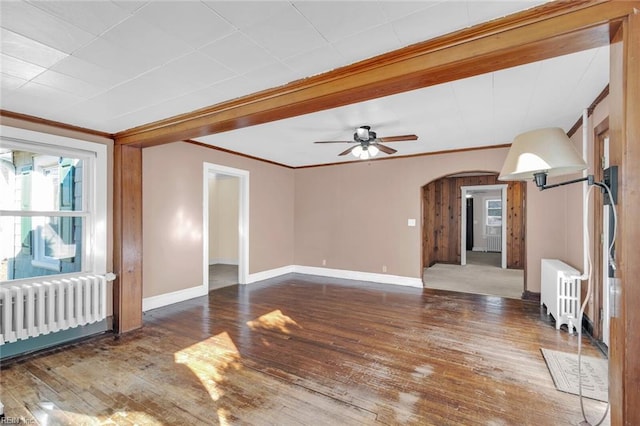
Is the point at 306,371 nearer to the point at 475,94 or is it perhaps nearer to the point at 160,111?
the point at 160,111

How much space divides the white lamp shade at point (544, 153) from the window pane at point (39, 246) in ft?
14.1

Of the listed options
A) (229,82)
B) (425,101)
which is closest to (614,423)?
(425,101)

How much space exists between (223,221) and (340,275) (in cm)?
381

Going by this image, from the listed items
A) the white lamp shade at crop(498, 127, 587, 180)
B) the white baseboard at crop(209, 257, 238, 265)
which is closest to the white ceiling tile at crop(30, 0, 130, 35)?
the white lamp shade at crop(498, 127, 587, 180)

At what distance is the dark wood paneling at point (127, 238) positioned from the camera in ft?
11.5

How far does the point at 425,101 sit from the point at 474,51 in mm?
1329

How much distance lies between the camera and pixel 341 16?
5.11 ft

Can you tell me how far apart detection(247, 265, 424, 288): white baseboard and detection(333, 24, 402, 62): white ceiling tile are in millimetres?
4634

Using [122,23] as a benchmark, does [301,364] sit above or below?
below

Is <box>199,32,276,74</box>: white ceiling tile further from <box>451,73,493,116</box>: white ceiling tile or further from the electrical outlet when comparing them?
the electrical outlet

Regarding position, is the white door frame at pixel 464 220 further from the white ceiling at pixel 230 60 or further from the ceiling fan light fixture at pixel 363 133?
the ceiling fan light fixture at pixel 363 133

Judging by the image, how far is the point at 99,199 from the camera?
11.4 feet

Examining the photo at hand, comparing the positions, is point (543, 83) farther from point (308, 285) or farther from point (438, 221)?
point (438, 221)

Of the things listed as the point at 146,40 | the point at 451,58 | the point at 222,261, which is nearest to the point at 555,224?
the point at 451,58
